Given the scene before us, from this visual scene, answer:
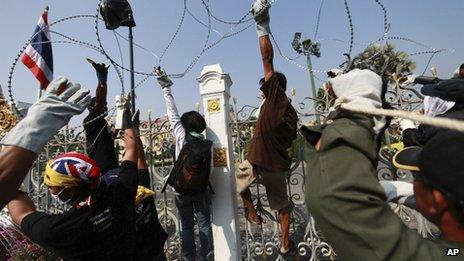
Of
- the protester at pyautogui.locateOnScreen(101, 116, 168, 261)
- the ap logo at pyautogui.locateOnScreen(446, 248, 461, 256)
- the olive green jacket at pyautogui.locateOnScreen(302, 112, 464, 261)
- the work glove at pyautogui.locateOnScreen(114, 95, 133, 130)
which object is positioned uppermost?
the work glove at pyautogui.locateOnScreen(114, 95, 133, 130)

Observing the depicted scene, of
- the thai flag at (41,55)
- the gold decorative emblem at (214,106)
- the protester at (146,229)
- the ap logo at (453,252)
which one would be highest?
the thai flag at (41,55)

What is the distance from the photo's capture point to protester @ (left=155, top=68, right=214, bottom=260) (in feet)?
15.2

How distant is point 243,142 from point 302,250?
1.76m

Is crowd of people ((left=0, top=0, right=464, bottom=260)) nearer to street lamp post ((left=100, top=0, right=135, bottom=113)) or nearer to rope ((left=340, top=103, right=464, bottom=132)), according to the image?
rope ((left=340, top=103, right=464, bottom=132))

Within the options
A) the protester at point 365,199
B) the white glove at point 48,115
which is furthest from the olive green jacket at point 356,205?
the white glove at point 48,115

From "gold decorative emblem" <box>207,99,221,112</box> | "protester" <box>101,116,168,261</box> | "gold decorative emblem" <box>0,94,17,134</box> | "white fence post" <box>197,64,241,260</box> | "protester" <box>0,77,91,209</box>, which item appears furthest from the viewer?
"gold decorative emblem" <box>0,94,17,134</box>

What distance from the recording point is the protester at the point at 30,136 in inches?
52.5

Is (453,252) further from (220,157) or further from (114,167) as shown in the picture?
(220,157)

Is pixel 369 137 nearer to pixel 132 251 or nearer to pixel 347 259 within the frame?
pixel 347 259

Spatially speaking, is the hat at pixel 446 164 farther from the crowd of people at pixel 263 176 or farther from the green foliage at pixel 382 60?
the green foliage at pixel 382 60

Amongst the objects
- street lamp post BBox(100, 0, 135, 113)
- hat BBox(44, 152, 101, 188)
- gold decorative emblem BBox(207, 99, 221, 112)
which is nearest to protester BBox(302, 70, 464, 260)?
hat BBox(44, 152, 101, 188)

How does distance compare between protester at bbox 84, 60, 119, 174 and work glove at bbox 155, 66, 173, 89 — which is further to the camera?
work glove at bbox 155, 66, 173, 89

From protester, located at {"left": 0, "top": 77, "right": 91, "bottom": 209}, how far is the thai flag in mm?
2653

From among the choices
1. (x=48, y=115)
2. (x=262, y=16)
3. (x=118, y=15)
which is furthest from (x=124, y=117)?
(x=48, y=115)
